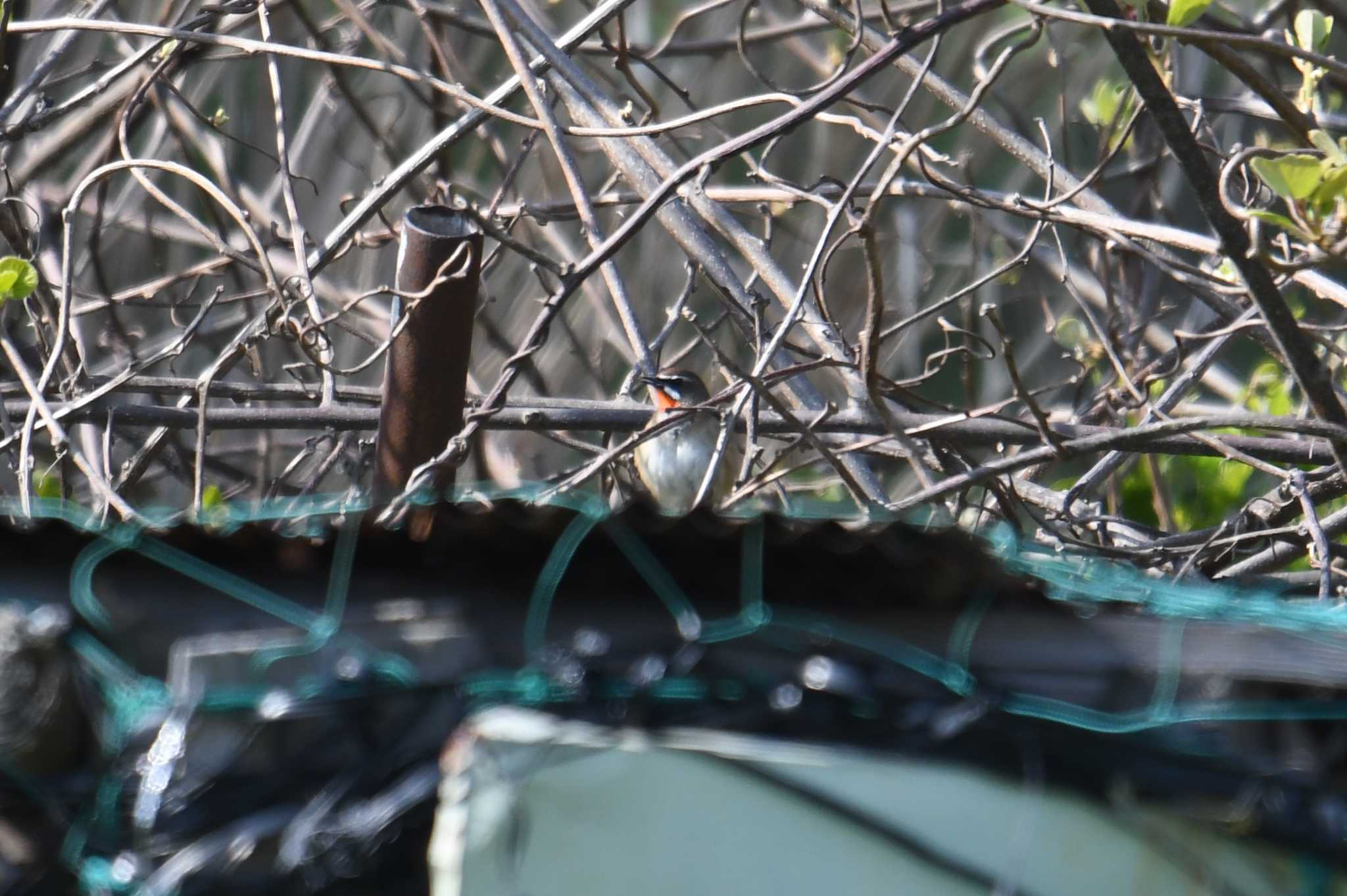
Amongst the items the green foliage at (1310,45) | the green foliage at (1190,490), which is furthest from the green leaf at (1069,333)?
the green foliage at (1310,45)

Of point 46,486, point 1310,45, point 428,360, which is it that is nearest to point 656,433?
point 428,360

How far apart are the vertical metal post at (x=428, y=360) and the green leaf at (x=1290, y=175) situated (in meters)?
1.16

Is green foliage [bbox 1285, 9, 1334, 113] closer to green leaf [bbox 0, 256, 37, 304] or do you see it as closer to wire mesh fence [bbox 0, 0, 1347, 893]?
wire mesh fence [bbox 0, 0, 1347, 893]

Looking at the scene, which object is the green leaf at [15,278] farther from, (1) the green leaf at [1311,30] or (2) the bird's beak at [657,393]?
(1) the green leaf at [1311,30]

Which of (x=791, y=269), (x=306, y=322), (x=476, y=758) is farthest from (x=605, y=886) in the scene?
(x=791, y=269)

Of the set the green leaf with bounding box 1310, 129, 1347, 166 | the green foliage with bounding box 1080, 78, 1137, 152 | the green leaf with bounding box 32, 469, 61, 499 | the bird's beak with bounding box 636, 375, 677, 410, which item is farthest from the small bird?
the green leaf with bounding box 1310, 129, 1347, 166

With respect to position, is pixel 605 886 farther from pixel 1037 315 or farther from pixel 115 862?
pixel 1037 315

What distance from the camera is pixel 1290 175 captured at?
1878 millimetres

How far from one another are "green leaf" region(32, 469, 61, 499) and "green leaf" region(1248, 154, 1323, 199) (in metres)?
2.39

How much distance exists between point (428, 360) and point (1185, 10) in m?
1.22

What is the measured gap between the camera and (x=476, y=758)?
3.43 ft

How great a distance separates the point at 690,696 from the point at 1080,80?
571cm

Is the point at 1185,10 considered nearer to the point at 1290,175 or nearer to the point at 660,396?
the point at 1290,175

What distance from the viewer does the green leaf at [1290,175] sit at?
1.87 meters
